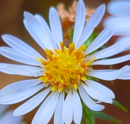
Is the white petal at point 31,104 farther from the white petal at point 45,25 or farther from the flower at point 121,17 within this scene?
the flower at point 121,17

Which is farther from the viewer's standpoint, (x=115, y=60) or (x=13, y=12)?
(x=13, y=12)

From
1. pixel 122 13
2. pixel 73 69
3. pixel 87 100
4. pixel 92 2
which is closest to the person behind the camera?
pixel 87 100

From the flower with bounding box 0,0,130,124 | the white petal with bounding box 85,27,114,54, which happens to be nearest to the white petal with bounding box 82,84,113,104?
the flower with bounding box 0,0,130,124

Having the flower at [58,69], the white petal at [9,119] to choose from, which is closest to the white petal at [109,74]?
the flower at [58,69]

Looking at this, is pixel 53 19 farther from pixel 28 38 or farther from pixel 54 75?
pixel 28 38

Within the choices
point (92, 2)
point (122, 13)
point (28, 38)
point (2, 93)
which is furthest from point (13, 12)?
point (2, 93)

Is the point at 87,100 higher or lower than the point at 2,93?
lower


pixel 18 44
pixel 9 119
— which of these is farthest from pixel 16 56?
pixel 9 119
